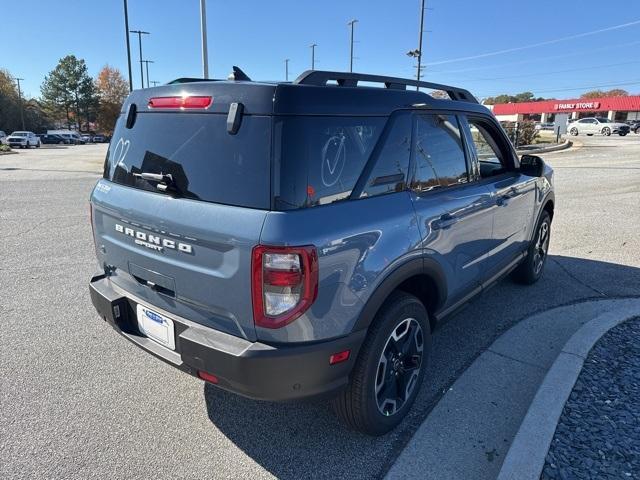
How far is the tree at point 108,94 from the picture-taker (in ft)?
290

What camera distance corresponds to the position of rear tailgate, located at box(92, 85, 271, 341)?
81.2 inches

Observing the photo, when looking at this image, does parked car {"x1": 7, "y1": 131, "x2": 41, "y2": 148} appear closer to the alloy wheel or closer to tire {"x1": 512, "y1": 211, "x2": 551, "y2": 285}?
tire {"x1": 512, "y1": 211, "x2": 551, "y2": 285}

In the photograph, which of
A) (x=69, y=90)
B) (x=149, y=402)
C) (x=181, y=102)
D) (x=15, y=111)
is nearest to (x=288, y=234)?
(x=181, y=102)

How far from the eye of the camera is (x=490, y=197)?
3486 millimetres

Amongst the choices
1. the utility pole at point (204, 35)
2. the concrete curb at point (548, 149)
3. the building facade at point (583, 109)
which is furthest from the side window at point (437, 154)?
the building facade at point (583, 109)

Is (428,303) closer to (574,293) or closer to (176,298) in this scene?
(176,298)

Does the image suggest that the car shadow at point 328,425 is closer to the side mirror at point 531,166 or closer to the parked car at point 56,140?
the side mirror at point 531,166

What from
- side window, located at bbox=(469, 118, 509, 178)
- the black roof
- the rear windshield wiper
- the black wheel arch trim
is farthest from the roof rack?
the black wheel arch trim

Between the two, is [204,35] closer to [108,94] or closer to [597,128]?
[597,128]

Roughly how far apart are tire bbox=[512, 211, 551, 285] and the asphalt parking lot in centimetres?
12

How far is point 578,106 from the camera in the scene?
71.8 meters

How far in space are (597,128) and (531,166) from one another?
162ft

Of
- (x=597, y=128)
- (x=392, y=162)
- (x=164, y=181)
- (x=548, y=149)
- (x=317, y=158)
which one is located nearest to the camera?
(x=317, y=158)

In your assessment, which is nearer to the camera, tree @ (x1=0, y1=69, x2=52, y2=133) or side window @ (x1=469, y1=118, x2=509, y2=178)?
side window @ (x1=469, y1=118, x2=509, y2=178)
